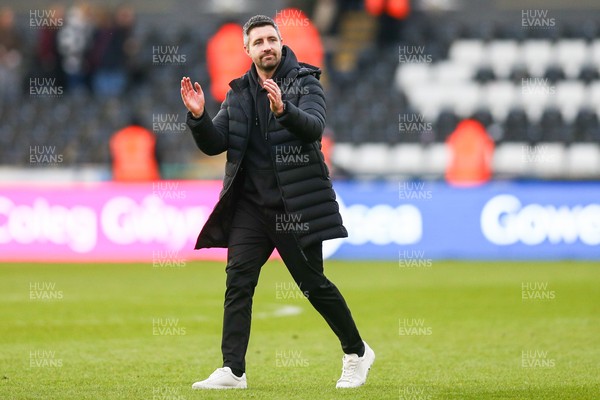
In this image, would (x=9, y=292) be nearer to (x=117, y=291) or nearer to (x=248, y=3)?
(x=117, y=291)

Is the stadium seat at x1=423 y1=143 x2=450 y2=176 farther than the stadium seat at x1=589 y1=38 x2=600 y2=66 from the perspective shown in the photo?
No

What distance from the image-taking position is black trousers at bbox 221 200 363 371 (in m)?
7.30

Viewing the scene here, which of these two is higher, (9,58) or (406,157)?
(9,58)

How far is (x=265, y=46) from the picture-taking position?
7168mm

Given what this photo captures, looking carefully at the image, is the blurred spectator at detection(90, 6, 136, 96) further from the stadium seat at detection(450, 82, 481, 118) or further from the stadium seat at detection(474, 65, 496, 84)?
the stadium seat at detection(474, 65, 496, 84)

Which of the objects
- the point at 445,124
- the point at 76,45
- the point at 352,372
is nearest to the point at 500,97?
the point at 445,124

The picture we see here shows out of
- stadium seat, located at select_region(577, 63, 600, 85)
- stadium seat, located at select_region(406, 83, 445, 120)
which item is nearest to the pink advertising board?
stadium seat, located at select_region(406, 83, 445, 120)

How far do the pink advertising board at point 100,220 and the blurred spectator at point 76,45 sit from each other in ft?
21.8

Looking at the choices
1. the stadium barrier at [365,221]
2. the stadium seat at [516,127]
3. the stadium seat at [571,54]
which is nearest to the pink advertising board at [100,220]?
the stadium barrier at [365,221]

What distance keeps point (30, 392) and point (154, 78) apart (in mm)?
18830

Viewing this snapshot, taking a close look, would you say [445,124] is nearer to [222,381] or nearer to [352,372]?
[352,372]

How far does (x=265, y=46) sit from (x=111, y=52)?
58.6ft

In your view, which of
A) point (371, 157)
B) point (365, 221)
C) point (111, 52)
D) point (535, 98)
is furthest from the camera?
point (535, 98)

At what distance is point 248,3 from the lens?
2720 centimetres
